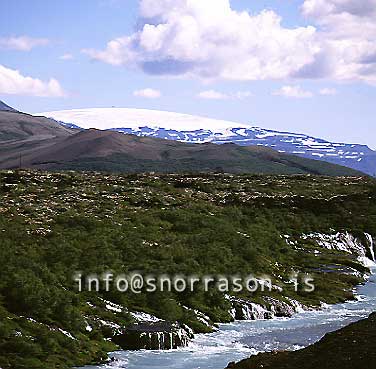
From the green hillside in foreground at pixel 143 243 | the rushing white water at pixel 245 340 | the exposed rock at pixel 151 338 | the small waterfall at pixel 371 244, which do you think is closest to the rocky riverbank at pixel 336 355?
the rushing white water at pixel 245 340

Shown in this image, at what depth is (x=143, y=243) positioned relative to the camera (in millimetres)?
65250

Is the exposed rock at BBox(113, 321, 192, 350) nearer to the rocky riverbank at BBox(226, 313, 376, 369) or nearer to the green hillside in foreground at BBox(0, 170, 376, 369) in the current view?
the green hillside in foreground at BBox(0, 170, 376, 369)

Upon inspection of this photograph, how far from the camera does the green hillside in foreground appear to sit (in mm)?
43000

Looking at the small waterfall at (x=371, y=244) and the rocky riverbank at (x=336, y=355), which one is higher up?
the rocky riverbank at (x=336, y=355)

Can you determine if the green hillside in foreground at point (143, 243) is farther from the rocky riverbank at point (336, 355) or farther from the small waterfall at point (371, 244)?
the rocky riverbank at point (336, 355)

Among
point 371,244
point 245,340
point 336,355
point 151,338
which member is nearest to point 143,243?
point 245,340

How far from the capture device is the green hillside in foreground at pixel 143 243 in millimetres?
43000

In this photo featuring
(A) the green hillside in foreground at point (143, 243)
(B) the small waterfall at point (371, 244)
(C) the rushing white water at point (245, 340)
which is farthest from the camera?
(B) the small waterfall at point (371, 244)

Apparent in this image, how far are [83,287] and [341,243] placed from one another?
5188 cm

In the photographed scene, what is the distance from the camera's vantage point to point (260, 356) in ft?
120

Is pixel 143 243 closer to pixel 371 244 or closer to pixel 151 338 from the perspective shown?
pixel 151 338

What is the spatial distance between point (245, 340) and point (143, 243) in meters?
20.3

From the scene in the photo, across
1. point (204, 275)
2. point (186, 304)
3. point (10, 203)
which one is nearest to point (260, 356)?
point (186, 304)

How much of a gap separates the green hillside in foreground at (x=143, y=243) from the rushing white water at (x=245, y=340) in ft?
6.17
